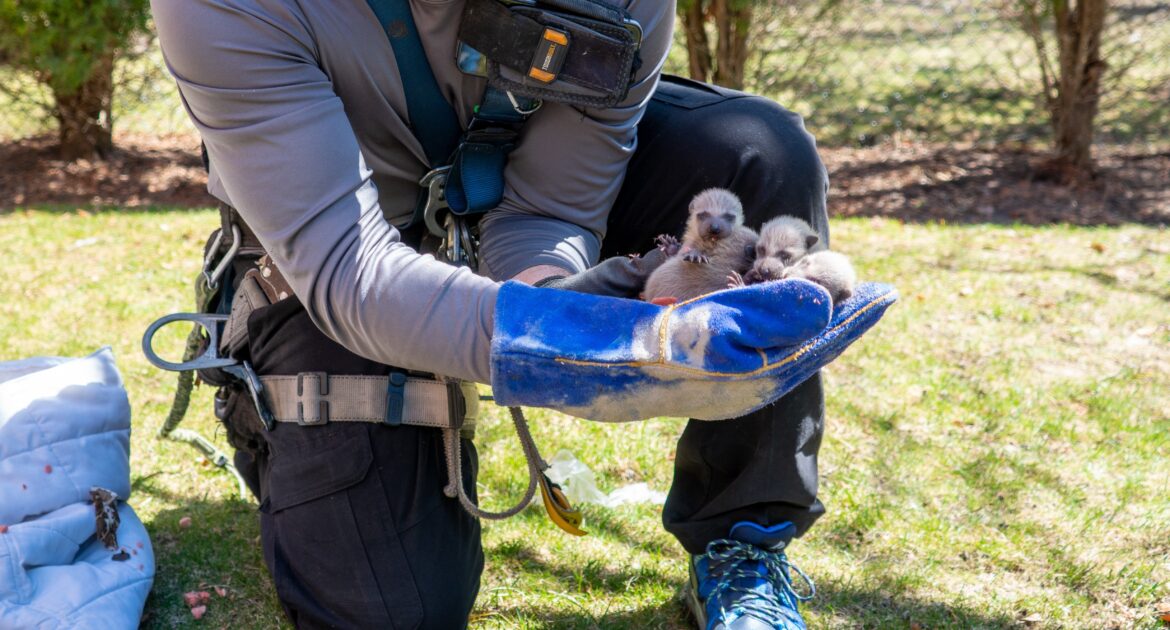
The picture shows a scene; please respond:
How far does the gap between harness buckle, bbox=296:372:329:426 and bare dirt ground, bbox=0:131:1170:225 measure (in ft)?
16.1

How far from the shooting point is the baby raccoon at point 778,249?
1858 mm

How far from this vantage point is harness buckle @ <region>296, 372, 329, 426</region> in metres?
2.26

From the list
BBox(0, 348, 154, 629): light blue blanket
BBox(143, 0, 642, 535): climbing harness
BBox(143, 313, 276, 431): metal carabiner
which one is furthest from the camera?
BBox(143, 313, 276, 431): metal carabiner

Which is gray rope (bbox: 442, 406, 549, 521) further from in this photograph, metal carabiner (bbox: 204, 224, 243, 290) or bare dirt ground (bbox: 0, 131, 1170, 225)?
bare dirt ground (bbox: 0, 131, 1170, 225)

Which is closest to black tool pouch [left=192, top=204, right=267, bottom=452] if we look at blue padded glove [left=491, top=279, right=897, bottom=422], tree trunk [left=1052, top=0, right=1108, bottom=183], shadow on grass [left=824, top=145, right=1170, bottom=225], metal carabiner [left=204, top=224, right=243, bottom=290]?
metal carabiner [left=204, top=224, right=243, bottom=290]

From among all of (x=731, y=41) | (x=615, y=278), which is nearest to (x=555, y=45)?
(x=615, y=278)

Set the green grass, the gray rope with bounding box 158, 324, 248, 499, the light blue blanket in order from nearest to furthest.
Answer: the light blue blanket, the green grass, the gray rope with bounding box 158, 324, 248, 499

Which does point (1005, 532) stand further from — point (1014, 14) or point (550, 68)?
point (1014, 14)

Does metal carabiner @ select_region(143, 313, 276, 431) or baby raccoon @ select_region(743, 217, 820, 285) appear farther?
metal carabiner @ select_region(143, 313, 276, 431)

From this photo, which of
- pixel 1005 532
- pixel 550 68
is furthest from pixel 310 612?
pixel 1005 532

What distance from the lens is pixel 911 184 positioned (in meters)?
7.13

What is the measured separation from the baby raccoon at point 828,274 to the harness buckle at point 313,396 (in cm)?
108

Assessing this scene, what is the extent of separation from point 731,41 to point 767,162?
15.7ft

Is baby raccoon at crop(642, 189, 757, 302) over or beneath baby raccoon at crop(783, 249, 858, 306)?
beneath
